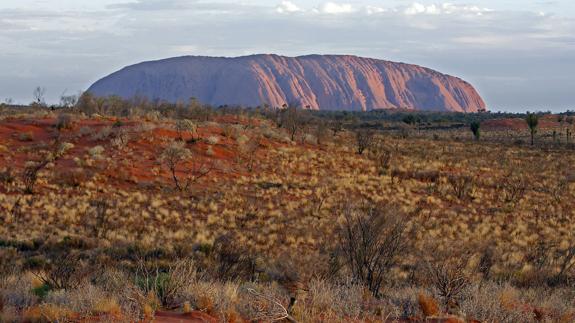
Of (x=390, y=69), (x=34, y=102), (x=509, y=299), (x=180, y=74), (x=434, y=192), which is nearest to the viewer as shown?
(x=509, y=299)

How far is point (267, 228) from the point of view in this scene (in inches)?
704

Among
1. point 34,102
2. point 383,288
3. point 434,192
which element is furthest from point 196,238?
point 34,102

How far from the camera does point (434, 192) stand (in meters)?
25.6

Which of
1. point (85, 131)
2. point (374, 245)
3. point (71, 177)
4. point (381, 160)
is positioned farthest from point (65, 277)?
point (381, 160)

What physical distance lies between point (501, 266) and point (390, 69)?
614 feet

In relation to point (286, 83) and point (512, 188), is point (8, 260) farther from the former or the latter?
point (286, 83)

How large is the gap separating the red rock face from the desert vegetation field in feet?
396

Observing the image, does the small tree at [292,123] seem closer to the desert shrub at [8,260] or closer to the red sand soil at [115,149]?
the red sand soil at [115,149]

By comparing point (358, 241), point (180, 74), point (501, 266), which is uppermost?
point (180, 74)

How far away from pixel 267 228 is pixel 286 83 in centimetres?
15430

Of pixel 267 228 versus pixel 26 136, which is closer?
pixel 267 228

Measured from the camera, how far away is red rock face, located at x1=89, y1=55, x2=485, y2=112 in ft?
528

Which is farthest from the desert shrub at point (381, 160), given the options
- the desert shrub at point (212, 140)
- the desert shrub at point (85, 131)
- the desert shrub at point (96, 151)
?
the desert shrub at point (85, 131)

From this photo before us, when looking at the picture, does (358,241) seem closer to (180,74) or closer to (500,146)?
(500,146)
